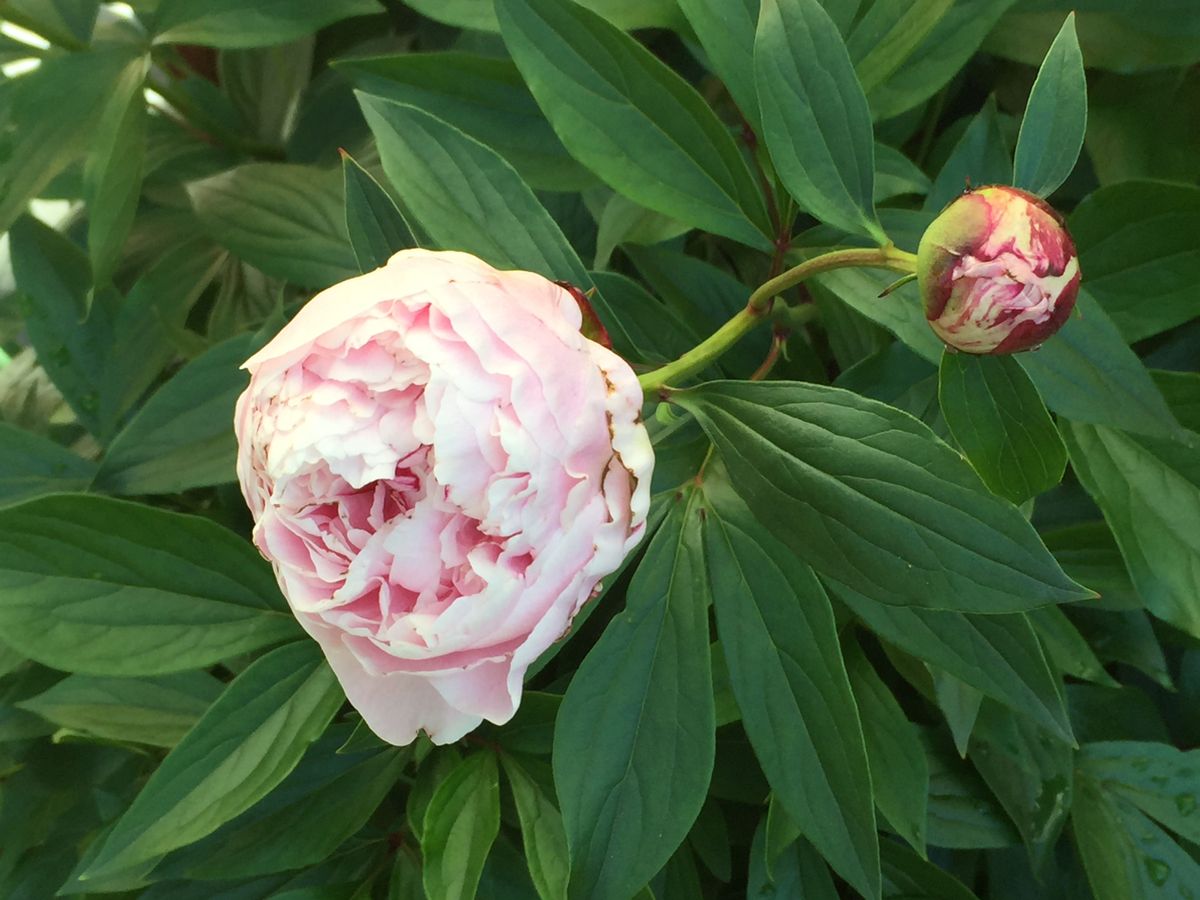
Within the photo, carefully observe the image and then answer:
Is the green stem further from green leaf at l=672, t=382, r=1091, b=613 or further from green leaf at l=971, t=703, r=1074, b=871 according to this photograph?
green leaf at l=971, t=703, r=1074, b=871

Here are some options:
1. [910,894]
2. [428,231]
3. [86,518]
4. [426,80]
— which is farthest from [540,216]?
[910,894]

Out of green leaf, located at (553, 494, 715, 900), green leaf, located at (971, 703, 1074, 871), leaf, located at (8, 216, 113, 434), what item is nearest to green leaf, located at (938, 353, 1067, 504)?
green leaf, located at (553, 494, 715, 900)

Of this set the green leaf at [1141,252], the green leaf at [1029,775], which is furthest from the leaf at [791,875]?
the green leaf at [1141,252]

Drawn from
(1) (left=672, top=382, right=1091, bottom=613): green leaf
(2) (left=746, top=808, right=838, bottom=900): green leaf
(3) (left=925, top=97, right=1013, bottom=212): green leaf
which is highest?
(3) (left=925, top=97, right=1013, bottom=212): green leaf

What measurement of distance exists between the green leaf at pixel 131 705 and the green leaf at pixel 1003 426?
1.56ft

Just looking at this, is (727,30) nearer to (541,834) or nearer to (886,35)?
(886,35)

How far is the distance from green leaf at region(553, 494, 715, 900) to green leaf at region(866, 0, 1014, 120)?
288 millimetres

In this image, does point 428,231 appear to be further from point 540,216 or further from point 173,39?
point 173,39

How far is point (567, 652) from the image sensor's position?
63 cm

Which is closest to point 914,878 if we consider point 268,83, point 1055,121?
point 1055,121

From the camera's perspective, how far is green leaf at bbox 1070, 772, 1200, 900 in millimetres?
580

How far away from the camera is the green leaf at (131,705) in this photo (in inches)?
23.0

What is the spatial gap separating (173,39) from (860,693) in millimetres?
615

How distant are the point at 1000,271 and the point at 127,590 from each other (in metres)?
0.45
